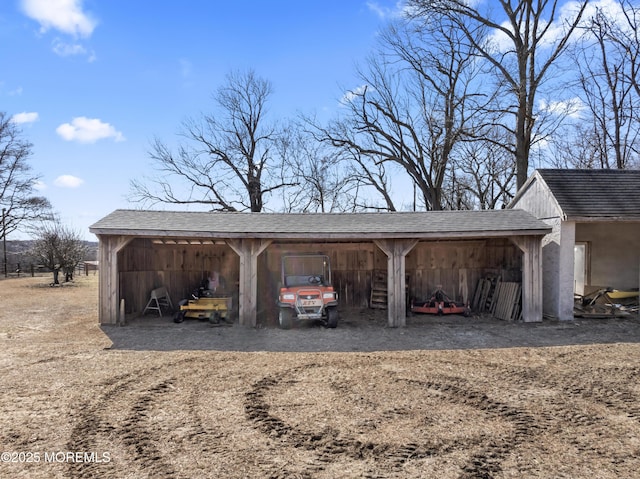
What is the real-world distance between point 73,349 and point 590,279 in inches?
628

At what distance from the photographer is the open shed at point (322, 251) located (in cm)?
1053

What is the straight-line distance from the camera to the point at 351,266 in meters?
13.7

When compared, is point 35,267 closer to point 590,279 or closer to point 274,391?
point 274,391

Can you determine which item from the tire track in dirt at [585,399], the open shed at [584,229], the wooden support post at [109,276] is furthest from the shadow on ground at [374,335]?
the tire track in dirt at [585,399]

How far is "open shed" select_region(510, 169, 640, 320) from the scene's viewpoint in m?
11.2

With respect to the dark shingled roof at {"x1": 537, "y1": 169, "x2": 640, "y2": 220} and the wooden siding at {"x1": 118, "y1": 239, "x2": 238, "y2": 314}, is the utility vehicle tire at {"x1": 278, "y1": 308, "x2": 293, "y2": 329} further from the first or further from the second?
the dark shingled roof at {"x1": 537, "y1": 169, "x2": 640, "y2": 220}

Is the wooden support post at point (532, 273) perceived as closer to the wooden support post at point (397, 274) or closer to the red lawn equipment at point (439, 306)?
the red lawn equipment at point (439, 306)

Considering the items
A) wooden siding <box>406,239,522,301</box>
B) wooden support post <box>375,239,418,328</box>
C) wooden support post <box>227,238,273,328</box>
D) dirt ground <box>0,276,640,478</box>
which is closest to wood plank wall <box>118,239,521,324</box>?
wooden siding <box>406,239,522,301</box>

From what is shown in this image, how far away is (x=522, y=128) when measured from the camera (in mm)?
20266

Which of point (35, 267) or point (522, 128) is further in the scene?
point (35, 267)

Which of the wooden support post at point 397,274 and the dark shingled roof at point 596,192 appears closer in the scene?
the wooden support post at point 397,274

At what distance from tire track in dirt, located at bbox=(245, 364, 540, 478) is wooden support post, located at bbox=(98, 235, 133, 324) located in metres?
6.82

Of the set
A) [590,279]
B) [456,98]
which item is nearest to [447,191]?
[456,98]

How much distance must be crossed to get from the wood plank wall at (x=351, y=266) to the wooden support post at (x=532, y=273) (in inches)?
86.0
